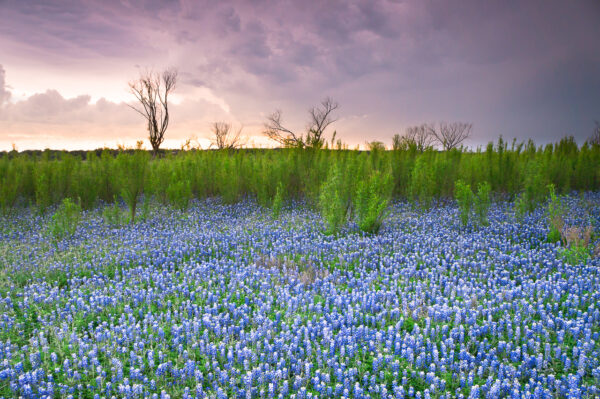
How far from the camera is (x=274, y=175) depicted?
430 inches

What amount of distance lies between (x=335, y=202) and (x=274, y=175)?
3801mm

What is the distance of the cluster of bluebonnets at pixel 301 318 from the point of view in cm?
301

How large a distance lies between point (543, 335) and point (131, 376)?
3.76 metres

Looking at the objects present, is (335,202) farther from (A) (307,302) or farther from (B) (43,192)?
(B) (43,192)

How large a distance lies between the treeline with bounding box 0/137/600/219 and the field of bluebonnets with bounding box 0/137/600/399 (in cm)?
71

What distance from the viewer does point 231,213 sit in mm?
9789

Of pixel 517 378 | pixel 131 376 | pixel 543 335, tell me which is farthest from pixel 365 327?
pixel 131 376

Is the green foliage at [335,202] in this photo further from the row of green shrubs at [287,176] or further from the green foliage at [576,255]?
the green foliage at [576,255]

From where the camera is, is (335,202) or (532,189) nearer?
(335,202)

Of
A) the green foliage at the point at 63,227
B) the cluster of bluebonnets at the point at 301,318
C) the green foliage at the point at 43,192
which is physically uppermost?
the green foliage at the point at 43,192

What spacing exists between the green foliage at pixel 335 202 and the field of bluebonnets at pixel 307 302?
0.05 m

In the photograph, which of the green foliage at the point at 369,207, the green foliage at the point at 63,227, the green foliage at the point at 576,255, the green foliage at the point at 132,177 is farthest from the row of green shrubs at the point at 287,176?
the green foliage at the point at 576,255

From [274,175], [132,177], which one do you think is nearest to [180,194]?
[132,177]

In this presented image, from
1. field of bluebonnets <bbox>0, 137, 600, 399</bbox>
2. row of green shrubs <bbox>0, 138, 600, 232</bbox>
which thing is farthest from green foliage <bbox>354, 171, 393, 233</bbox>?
row of green shrubs <bbox>0, 138, 600, 232</bbox>
